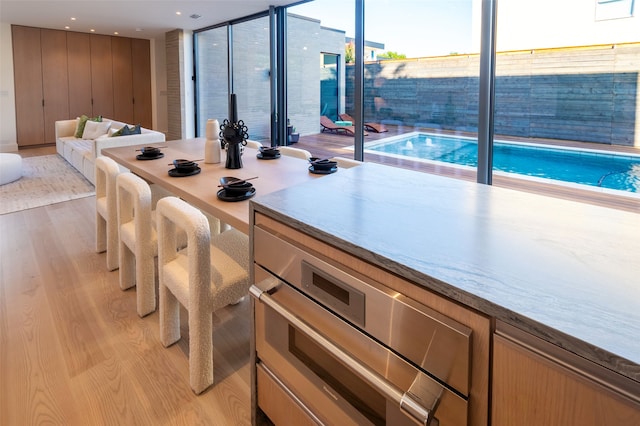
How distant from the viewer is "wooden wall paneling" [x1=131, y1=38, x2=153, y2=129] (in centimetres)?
962

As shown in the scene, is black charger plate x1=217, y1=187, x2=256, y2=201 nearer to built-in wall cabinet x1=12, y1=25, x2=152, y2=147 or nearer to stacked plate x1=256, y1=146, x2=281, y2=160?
stacked plate x1=256, y1=146, x2=281, y2=160

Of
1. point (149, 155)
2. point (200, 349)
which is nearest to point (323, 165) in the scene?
point (200, 349)

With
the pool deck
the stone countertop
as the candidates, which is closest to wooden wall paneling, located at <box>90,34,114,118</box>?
the pool deck

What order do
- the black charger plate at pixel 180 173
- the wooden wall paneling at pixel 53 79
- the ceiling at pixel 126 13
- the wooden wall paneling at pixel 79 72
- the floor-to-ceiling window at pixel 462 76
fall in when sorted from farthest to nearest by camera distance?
the wooden wall paneling at pixel 79 72 → the wooden wall paneling at pixel 53 79 → the ceiling at pixel 126 13 → the floor-to-ceiling window at pixel 462 76 → the black charger plate at pixel 180 173

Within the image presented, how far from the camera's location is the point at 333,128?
548cm

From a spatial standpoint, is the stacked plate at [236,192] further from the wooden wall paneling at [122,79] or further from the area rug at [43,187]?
the wooden wall paneling at [122,79]

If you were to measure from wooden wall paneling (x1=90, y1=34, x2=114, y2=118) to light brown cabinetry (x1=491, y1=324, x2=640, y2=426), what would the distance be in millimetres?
10387

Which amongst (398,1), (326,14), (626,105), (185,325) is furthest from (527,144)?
(185,325)

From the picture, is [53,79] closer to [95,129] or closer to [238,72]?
[95,129]

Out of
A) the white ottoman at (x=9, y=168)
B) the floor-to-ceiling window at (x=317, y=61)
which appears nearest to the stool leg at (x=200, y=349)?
the floor-to-ceiling window at (x=317, y=61)

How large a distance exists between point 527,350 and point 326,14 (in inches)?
209

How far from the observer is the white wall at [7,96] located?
7.92 metres

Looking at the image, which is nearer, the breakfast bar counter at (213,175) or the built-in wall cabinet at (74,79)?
the breakfast bar counter at (213,175)

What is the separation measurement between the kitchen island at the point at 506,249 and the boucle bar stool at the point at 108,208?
1685 mm
